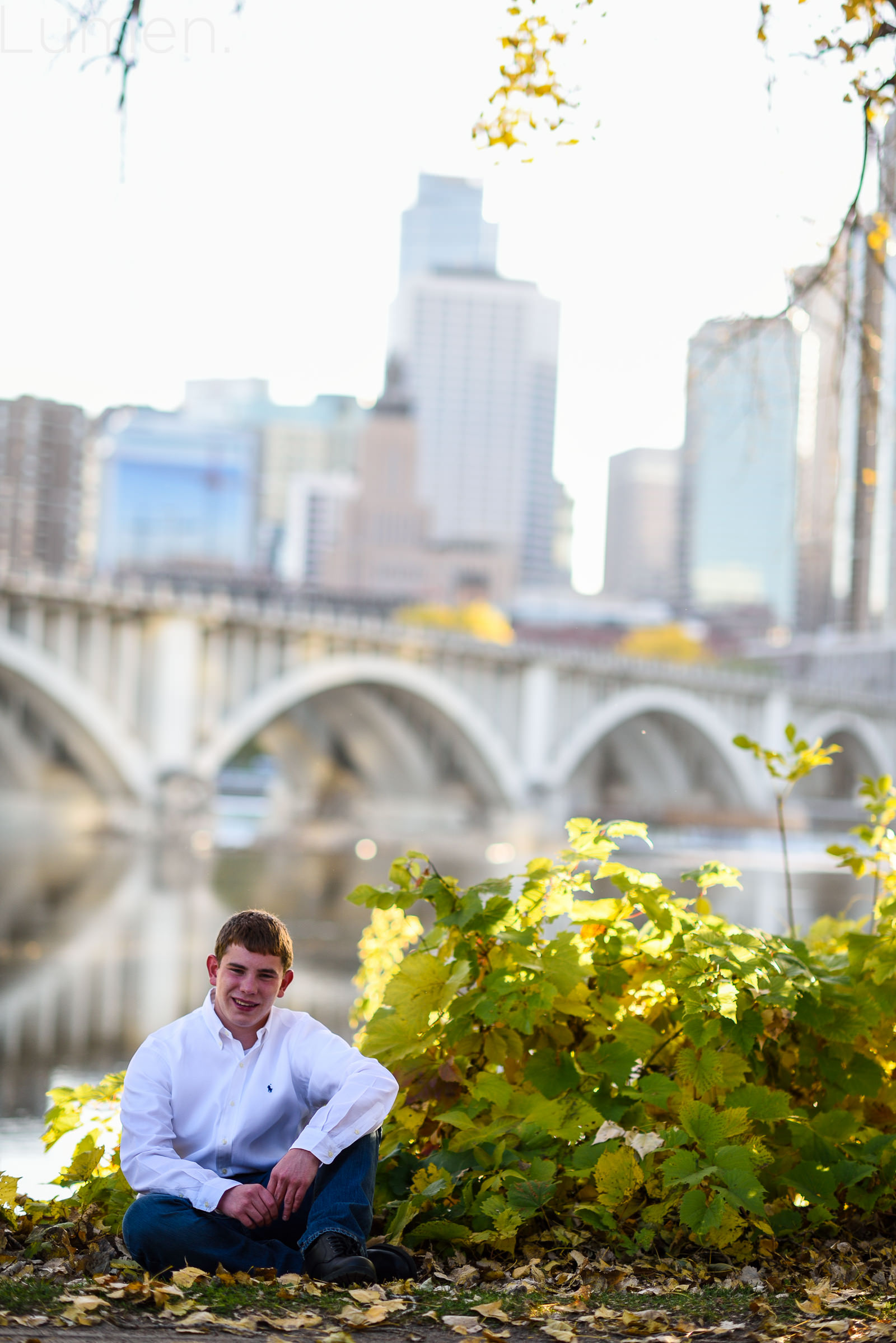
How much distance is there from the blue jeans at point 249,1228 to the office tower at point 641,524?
17716 cm

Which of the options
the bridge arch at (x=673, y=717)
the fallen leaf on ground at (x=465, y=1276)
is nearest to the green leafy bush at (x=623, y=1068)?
the fallen leaf on ground at (x=465, y=1276)

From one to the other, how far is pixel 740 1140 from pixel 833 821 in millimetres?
59024

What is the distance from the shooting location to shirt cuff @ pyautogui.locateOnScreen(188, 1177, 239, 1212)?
3529mm

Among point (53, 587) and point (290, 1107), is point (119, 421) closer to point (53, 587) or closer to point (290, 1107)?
point (53, 587)

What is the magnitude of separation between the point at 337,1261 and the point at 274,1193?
213 millimetres

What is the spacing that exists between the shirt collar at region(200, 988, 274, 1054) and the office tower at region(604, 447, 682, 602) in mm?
177096

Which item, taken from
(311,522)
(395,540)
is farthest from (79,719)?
(311,522)

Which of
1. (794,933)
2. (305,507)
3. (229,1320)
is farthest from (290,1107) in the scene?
(305,507)

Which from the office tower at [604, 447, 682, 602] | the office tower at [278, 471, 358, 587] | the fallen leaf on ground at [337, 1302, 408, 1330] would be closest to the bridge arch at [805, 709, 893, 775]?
the fallen leaf on ground at [337, 1302, 408, 1330]

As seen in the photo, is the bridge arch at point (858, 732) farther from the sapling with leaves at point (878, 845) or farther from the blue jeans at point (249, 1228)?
the blue jeans at point (249, 1228)

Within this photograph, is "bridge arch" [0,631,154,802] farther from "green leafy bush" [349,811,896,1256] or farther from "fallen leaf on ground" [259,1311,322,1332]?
"fallen leaf on ground" [259,1311,322,1332]

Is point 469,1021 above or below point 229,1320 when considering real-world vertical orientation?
above

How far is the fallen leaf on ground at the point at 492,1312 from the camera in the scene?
10.8 ft

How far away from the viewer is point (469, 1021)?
4.25 meters
